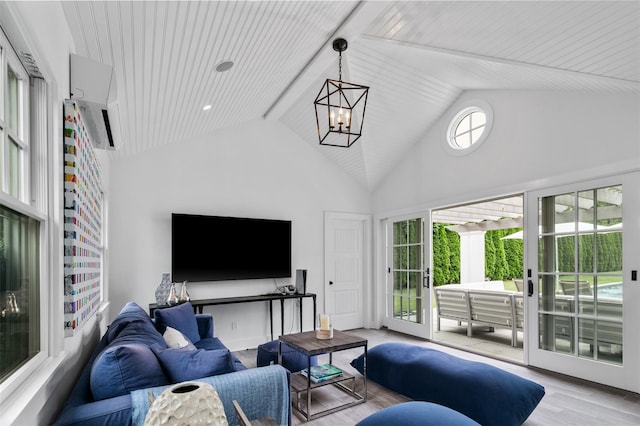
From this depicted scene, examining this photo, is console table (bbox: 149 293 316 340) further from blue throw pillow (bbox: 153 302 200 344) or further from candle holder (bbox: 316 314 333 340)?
candle holder (bbox: 316 314 333 340)

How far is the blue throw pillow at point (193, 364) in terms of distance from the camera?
1854mm

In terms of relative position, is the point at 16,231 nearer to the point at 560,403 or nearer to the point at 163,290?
the point at 163,290

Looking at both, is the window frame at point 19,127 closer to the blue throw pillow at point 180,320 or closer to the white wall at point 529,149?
the blue throw pillow at point 180,320

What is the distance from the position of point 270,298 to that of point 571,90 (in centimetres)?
409

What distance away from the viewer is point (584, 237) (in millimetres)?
3730

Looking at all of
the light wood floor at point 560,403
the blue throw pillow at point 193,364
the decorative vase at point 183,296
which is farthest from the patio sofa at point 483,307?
the blue throw pillow at point 193,364

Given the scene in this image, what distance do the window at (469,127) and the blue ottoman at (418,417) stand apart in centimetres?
356

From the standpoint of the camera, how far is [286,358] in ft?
11.1

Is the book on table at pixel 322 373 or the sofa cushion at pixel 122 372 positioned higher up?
the sofa cushion at pixel 122 372

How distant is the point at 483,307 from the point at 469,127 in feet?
8.44

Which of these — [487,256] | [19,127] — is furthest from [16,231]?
[487,256]

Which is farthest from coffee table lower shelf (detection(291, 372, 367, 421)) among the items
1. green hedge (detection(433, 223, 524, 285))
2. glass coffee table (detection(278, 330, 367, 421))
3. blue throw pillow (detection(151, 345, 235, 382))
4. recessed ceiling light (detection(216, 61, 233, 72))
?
green hedge (detection(433, 223, 524, 285))

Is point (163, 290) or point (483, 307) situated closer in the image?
point (163, 290)

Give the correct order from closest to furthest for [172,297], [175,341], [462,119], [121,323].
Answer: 1. [121,323]
2. [175,341]
3. [172,297]
4. [462,119]
